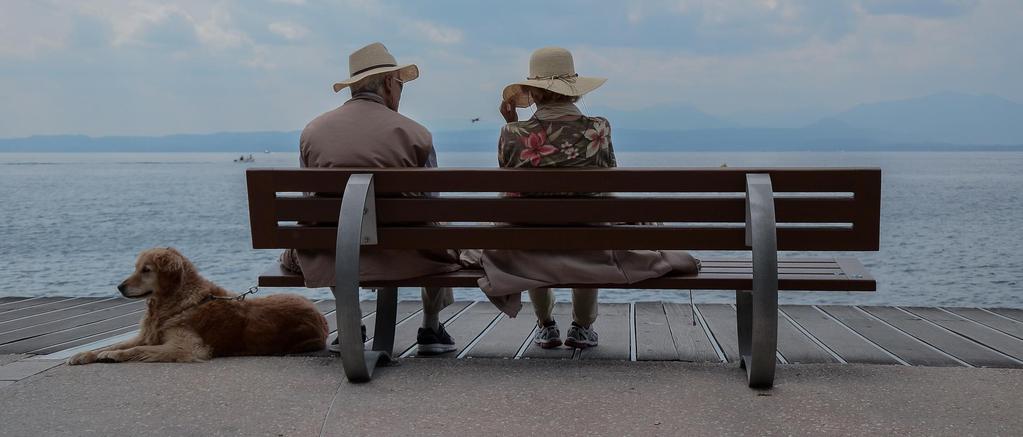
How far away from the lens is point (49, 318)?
19.0ft

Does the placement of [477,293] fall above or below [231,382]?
below

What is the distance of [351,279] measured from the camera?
12.1 ft

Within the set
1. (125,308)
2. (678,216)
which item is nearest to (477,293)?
(125,308)

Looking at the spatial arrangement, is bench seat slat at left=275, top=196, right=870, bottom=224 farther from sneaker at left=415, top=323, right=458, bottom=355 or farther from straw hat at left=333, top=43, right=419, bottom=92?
sneaker at left=415, top=323, right=458, bottom=355

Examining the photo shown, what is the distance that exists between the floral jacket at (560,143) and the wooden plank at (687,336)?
1.09 meters

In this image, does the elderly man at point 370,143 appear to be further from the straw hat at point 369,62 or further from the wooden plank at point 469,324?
the wooden plank at point 469,324

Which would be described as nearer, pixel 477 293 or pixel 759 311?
pixel 759 311

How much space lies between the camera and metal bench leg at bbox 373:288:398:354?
4352 millimetres

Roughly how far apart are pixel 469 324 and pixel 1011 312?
346 centimetres

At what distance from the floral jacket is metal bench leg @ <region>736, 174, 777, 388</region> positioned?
28.9 inches

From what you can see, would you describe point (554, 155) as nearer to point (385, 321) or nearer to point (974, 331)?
point (385, 321)

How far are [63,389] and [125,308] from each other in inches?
103

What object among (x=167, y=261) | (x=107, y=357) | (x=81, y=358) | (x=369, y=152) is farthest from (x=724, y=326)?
(x=81, y=358)

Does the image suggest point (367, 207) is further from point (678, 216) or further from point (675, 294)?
point (675, 294)
